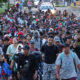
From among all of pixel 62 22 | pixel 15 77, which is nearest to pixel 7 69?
pixel 15 77

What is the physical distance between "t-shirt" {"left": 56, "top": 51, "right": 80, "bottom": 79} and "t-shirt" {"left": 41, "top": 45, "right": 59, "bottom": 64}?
88.3 inches

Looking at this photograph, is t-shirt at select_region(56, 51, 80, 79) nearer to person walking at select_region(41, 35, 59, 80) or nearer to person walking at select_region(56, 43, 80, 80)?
person walking at select_region(56, 43, 80, 80)

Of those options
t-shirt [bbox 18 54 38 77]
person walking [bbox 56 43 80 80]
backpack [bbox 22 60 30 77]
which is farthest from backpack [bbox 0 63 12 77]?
person walking [bbox 56 43 80 80]

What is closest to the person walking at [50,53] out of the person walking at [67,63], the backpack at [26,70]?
the person walking at [67,63]

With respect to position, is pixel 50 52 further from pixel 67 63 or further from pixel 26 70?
pixel 26 70

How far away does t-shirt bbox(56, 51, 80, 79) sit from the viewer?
8359 mm

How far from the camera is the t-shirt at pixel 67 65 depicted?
27.4 ft

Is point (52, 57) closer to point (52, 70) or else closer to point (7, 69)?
point (52, 70)

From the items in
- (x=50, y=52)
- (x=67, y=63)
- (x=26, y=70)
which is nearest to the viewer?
(x=26, y=70)

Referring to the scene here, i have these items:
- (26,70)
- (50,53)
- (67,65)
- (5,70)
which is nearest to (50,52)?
(50,53)

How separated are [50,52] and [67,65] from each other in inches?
94.5

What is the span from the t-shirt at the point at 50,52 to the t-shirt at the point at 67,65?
2.24 m

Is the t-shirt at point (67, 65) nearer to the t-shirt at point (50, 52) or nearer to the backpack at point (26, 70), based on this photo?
the backpack at point (26, 70)

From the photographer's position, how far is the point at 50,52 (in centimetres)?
1076
